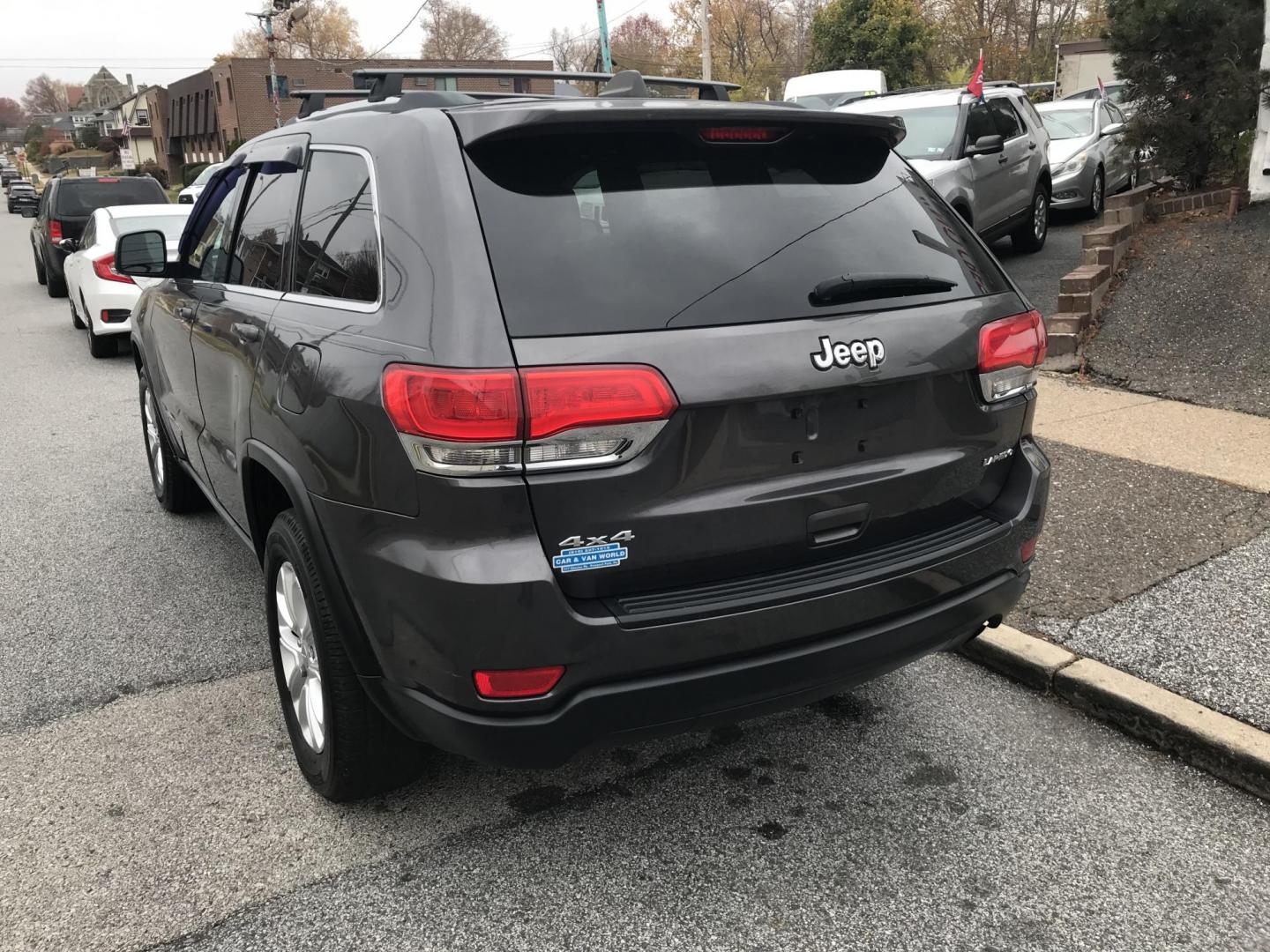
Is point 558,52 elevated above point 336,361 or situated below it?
above

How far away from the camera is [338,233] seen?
9.62 ft

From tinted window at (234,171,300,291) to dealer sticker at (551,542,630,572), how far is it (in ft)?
4.98

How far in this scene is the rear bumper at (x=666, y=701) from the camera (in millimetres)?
2404

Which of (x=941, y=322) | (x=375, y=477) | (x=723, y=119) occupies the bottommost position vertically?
(x=375, y=477)

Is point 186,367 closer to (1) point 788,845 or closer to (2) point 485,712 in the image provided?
(2) point 485,712

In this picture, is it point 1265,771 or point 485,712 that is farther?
point 1265,771

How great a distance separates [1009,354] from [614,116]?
4.15 feet

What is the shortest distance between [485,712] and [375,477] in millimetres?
583

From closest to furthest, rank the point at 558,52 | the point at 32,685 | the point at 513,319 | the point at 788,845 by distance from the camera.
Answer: the point at 513,319
the point at 788,845
the point at 32,685
the point at 558,52

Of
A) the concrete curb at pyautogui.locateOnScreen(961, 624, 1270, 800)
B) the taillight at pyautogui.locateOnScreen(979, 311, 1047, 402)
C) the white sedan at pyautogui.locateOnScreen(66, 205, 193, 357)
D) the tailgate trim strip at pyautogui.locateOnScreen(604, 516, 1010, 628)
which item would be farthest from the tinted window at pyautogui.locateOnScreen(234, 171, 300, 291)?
the white sedan at pyautogui.locateOnScreen(66, 205, 193, 357)

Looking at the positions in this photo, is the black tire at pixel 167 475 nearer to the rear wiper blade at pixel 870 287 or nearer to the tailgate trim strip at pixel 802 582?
the tailgate trim strip at pixel 802 582

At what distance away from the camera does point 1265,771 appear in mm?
3107

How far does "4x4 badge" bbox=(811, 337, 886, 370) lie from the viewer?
2.54 meters

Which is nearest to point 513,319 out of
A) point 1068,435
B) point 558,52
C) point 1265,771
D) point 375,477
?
point 375,477
